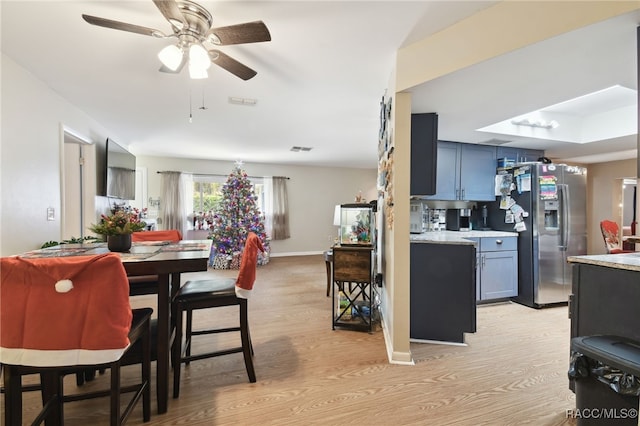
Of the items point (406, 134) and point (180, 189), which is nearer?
point (406, 134)

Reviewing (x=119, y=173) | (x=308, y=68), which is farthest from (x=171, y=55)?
(x=119, y=173)

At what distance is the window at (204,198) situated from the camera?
6.19 m

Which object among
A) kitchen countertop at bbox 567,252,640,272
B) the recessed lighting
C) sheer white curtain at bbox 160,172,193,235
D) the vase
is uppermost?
the recessed lighting

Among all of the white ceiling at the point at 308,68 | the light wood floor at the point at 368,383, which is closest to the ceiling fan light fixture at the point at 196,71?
the white ceiling at the point at 308,68

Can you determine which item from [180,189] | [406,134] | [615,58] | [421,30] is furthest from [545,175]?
[180,189]

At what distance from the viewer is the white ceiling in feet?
5.27

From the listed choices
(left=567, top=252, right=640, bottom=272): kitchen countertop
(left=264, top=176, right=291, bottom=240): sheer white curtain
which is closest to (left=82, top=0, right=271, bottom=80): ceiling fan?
(left=567, top=252, right=640, bottom=272): kitchen countertop

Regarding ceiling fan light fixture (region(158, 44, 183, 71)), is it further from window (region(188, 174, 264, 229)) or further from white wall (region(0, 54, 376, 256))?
window (region(188, 174, 264, 229))

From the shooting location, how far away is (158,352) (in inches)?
63.3

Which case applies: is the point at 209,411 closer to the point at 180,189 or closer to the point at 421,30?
the point at 421,30

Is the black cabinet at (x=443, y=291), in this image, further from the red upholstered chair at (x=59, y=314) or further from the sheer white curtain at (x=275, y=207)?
the sheer white curtain at (x=275, y=207)

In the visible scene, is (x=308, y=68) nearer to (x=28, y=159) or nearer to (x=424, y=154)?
(x=424, y=154)

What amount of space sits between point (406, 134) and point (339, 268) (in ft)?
4.59

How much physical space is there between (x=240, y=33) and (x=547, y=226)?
4.05m
